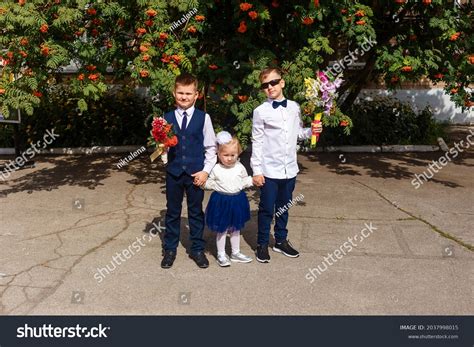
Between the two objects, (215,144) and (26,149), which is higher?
(215,144)

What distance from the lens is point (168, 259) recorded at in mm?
5047

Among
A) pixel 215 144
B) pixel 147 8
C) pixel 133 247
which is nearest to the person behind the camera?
pixel 215 144

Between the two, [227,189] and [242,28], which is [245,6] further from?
[227,189]

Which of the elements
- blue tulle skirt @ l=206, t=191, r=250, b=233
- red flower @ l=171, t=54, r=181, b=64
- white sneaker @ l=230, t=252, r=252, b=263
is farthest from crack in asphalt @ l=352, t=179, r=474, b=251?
red flower @ l=171, t=54, r=181, b=64

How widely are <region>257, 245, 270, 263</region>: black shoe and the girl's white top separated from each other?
648 millimetres

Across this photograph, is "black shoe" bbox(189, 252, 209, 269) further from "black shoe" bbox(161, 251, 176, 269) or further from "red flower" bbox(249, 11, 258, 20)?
"red flower" bbox(249, 11, 258, 20)

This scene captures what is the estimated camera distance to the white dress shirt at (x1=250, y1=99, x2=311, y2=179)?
491 centimetres

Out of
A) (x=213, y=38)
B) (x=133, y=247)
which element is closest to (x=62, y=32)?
(x=213, y=38)

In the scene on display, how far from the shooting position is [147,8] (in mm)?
6344

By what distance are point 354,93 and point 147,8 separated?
225 inches

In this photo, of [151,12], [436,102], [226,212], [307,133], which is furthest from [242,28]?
[436,102]

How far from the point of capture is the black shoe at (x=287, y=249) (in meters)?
5.28

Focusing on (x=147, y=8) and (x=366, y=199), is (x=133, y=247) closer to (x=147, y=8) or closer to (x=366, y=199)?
(x=147, y=8)

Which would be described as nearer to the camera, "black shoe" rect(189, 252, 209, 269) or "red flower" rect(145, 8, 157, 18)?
"black shoe" rect(189, 252, 209, 269)
